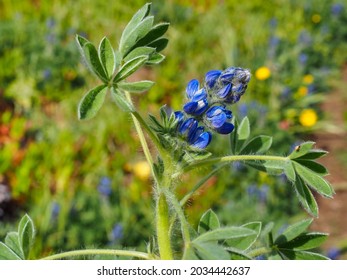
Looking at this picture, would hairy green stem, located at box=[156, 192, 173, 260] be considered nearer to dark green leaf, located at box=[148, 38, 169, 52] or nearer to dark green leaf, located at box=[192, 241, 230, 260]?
dark green leaf, located at box=[192, 241, 230, 260]

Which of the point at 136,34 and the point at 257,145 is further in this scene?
the point at 257,145

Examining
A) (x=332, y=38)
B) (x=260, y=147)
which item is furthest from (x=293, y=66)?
(x=260, y=147)

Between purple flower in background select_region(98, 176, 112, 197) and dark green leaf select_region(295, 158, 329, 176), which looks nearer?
dark green leaf select_region(295, 158, 329, 176)

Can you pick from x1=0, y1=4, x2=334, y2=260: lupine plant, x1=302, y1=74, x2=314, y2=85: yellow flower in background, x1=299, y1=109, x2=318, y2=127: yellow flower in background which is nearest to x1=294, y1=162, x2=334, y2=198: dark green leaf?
x1=0, y1=4, x2=334, y2=260: lupine plant

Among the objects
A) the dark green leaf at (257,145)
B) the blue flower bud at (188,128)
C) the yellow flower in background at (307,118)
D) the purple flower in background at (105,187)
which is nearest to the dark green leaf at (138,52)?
the blue flower bud at (188,128)

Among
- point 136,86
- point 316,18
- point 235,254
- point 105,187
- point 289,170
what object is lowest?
point 235,254

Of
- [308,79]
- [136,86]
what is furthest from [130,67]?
[308,79]

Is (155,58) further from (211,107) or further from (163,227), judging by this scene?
(163,227)
